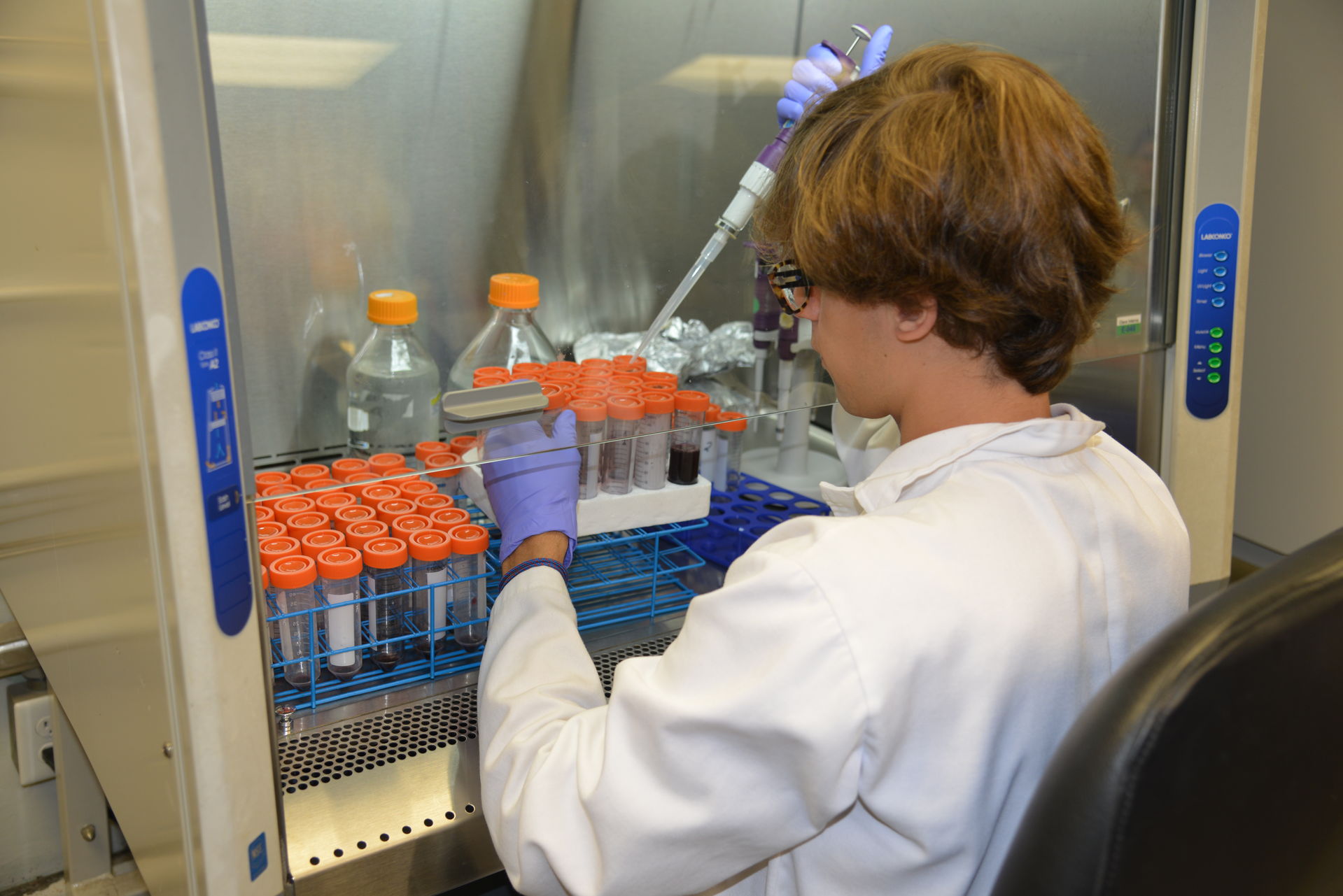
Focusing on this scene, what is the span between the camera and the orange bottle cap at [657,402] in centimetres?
118

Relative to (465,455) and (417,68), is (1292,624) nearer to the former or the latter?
(465,455)

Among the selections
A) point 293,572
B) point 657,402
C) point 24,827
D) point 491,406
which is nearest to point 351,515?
point 293,572

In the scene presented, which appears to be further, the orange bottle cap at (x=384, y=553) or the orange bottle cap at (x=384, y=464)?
the orange bottle cap at (x=384, y=464)

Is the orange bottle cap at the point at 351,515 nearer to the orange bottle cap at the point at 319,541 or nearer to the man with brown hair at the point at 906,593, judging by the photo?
the orange bottle cap at the point at 319,541

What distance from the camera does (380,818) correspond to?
93cm

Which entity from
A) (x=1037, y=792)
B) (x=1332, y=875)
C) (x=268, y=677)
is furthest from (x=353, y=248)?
(x=1332, y=875)

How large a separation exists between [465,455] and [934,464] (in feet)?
1.49

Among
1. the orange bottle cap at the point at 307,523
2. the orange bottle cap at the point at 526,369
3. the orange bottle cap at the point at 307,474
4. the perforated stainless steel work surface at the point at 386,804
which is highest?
the orange bottle cap at the point at 526,369

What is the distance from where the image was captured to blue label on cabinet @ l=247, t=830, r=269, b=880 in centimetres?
78

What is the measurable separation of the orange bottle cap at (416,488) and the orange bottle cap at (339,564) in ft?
0.47

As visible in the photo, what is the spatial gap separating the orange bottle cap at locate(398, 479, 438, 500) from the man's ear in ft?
1.94

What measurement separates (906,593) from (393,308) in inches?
32.1

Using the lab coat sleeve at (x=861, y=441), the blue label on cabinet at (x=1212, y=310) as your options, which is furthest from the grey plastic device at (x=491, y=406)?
the blue label on cabinet at (x=1212, y=310)

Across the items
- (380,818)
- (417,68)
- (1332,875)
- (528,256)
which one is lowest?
(380,818)
